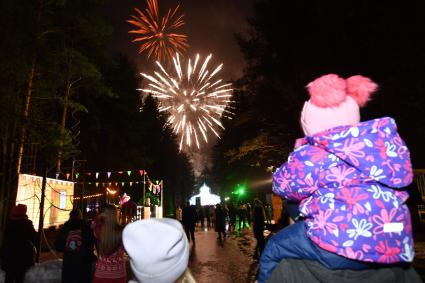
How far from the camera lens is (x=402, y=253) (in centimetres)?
147

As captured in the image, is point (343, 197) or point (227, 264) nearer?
point (343, 197)

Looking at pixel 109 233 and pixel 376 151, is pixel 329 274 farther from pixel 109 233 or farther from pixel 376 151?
pixel 109 233

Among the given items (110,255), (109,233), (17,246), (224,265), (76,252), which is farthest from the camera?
(224,265)

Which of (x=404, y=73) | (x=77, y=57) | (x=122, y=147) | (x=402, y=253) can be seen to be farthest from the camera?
(x=122, y=147)

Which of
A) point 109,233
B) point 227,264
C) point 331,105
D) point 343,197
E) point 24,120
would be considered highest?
point 24,120

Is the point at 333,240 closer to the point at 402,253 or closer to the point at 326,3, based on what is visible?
the point at 402,253

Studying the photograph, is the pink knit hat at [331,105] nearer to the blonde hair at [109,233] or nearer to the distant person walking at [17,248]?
the blonde hair at [109,233]

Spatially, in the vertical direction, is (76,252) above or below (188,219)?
below

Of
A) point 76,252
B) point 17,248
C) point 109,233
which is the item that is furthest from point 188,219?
point 109,233

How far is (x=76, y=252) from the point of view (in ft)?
19.4

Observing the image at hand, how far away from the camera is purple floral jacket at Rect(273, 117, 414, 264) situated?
4.77ft

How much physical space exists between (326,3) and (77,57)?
13432mm

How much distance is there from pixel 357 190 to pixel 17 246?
25.8ft

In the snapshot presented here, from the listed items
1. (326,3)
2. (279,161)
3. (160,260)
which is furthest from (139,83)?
(160,260)
